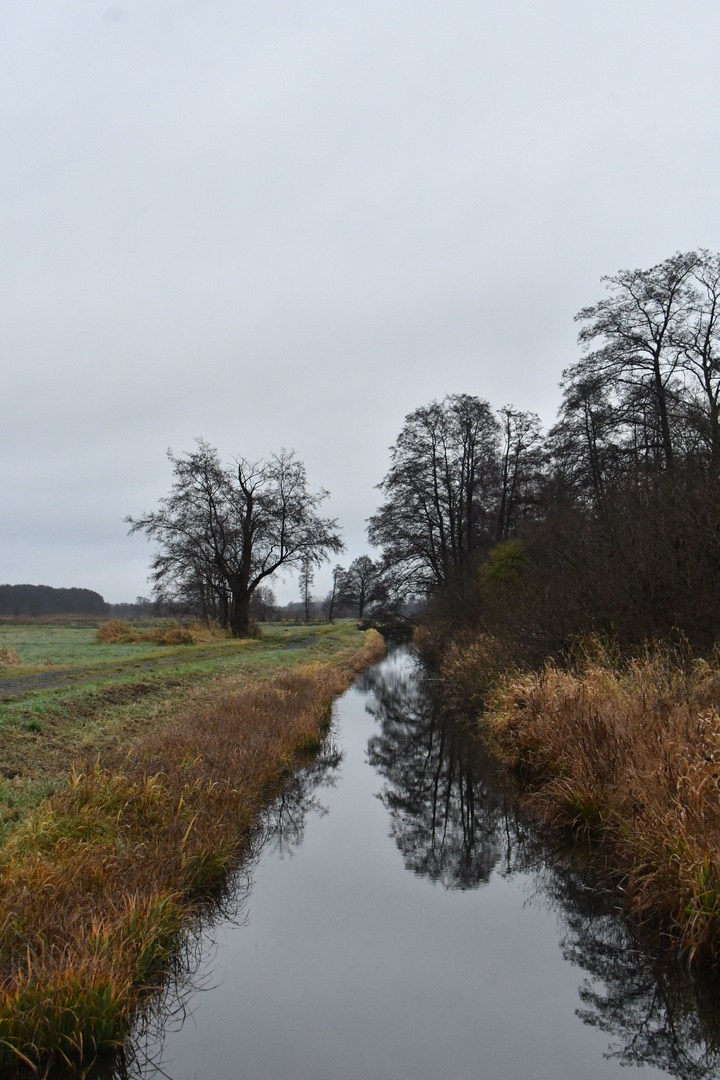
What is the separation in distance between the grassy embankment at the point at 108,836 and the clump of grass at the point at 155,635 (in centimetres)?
1675

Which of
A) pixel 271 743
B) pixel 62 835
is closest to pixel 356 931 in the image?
pixel 62 835

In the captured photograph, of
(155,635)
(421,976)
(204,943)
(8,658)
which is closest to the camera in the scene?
(421,976)

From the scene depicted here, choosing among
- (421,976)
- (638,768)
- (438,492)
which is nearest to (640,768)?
(638,768)

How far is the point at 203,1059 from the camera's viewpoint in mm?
3629

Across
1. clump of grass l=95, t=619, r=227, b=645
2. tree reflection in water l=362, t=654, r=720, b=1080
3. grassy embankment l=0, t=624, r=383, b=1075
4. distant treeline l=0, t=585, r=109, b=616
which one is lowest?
tree reflection in water l=362, t=654, r=720, b=1080

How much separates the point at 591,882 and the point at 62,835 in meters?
4.40

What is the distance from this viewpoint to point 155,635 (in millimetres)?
30594

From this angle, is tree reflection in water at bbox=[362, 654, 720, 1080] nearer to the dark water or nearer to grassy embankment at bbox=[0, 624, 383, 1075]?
the dark water

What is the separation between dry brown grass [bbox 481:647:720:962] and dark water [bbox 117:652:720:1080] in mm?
386

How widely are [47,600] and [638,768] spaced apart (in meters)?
108

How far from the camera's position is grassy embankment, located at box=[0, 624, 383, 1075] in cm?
350

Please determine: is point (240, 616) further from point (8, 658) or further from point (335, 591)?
point (335, 591)

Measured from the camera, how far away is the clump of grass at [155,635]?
2978 centimetres

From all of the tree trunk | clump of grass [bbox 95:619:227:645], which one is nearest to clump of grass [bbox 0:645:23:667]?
clump of grass [bbox 95:619:227:645]
